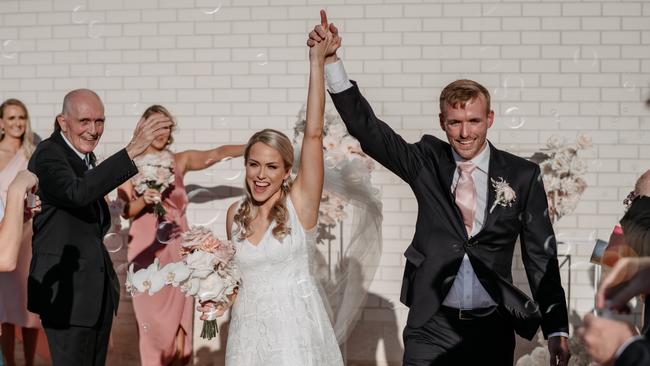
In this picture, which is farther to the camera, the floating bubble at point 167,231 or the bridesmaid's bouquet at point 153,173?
the floating bubble at point 167,231

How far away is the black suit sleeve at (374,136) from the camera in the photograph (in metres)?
4.06

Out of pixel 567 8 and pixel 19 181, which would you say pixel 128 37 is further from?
pixel 19 181

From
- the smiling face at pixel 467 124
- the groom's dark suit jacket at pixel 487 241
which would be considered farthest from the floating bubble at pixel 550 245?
the smiling face at pixel 467 124

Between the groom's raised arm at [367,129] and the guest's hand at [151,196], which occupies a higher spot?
the groom's raised arm at [367,129]

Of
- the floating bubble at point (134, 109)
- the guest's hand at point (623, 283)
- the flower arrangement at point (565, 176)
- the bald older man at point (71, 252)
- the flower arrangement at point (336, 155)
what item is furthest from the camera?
the floating bubble at point (134, 109)

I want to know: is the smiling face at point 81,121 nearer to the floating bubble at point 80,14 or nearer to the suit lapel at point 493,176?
the suit lapel at point 493,176

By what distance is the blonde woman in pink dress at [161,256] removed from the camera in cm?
657

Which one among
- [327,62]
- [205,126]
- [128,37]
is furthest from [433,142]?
[128,37]

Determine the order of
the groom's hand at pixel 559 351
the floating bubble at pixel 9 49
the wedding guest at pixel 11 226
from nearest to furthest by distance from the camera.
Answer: the wedding guest at pixel 11 226, the groom's hand at pixel 559 351, the floating bubble at pixel 9 49

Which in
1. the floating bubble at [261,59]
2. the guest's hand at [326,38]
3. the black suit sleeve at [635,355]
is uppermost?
the floating bubble at [261,59]

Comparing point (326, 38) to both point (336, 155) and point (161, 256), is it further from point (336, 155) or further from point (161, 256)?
point (161, 256)

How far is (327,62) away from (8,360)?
4.22 metres

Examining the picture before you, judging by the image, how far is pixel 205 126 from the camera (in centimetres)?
752

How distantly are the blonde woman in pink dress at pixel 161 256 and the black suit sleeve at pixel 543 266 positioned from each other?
2.98 metres
